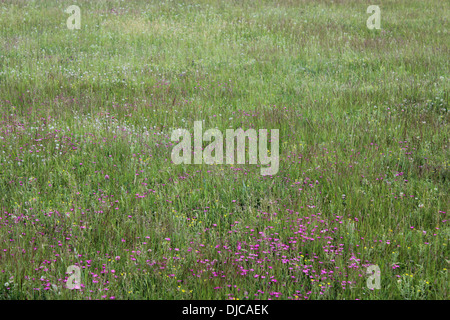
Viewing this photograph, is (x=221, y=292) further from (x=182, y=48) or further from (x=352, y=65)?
(x=182, y=48)

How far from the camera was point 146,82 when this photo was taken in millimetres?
8312

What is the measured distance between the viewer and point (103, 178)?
4.86m

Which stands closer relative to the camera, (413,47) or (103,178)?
(103,178)

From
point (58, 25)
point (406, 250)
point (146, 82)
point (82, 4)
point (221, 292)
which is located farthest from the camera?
point (82, 4)

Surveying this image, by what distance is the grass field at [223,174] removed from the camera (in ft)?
10.9

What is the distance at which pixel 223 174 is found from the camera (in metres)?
4.78

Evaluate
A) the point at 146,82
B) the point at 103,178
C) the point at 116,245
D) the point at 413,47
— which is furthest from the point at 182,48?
the point at 116,245

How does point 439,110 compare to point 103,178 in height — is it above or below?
above

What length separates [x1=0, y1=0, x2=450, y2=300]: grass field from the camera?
131 inches

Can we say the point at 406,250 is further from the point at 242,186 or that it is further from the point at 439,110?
the point at 439,110

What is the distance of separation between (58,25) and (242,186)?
1037 cm

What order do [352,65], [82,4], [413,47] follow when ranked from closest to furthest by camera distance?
[352,65], [413,47], [82,4]

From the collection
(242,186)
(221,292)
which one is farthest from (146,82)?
(221,292)

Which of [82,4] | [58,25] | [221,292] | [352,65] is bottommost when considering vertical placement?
[221,292]
